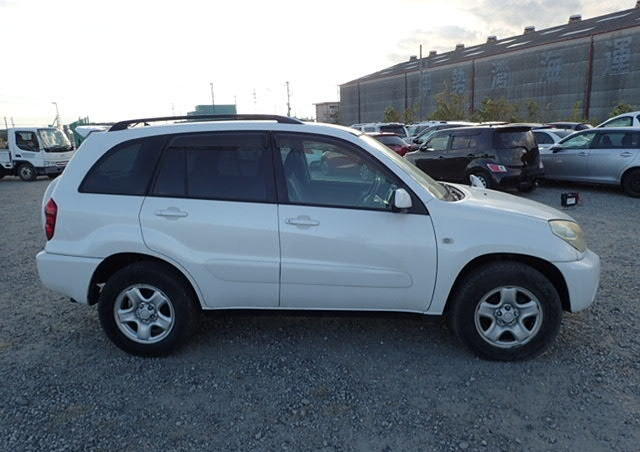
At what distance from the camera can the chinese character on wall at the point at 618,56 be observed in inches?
1225

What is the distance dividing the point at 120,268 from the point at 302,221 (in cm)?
149

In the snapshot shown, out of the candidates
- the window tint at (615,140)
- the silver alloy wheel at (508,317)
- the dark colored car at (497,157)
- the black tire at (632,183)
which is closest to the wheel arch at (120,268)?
the silver alloy wheel at (508,317)

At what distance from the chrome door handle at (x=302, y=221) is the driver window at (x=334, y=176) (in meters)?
0.13

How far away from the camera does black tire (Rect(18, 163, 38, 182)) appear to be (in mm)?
15906

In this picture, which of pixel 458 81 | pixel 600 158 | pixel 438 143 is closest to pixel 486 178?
pixel 438 143

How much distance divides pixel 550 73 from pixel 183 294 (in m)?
40.7

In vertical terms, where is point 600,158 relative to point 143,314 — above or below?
above

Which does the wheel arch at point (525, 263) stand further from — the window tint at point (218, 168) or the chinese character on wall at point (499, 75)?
the chinese character on wall at point (499, 75)

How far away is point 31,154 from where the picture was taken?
15727mm

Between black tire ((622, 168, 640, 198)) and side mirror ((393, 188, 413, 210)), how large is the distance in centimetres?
905

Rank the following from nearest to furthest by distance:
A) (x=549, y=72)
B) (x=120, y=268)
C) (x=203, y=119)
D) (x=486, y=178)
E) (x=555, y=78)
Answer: (x=120, y=268), (x=203, y=119), (x=486, y=178), (x=555, y=78), (x=549, y=72)

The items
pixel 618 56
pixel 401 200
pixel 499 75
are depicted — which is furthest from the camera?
pixel 499 75

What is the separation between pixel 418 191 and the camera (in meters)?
3.10

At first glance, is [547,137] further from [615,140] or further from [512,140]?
[512,140]
